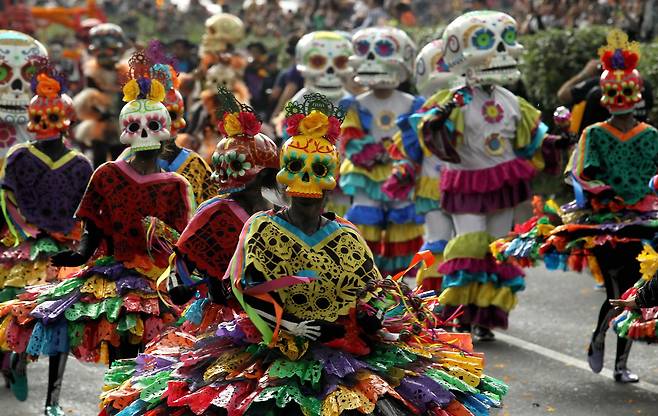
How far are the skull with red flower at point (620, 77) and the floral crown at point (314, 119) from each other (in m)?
3.35

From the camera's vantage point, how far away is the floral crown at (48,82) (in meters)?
8.66

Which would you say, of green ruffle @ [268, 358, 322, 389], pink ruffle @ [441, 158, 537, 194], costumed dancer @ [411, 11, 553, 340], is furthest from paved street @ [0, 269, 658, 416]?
green ruffle @ [268, 358, 322, 389]

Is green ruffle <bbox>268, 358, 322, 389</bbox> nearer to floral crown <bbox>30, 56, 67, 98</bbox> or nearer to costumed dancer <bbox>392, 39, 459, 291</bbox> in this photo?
floral crown <bbox>30, 56, 67, 98</bbox>

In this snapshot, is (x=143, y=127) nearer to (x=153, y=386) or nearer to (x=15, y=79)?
(x=153, y=386)

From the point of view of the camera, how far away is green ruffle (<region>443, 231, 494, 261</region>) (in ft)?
32.9

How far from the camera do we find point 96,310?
7.20 metres

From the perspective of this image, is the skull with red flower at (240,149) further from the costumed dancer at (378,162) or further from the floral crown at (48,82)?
the costumed dancer at (378,162)

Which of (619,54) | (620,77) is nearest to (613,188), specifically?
(620,77)

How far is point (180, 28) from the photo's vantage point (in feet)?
104

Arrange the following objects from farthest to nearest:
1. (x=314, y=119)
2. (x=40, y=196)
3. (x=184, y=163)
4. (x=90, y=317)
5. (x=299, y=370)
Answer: (x=40, y=196), (x=184, y=163), (x=90, y=317), (x=314, y=119), (x=299, y=370)

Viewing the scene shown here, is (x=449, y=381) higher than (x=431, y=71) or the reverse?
the reverse

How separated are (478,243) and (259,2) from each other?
758 inches

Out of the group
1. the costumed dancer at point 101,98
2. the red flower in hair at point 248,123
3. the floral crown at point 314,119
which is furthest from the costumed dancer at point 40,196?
the costumed dancer at point 101,98

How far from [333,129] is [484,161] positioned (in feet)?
14.5
